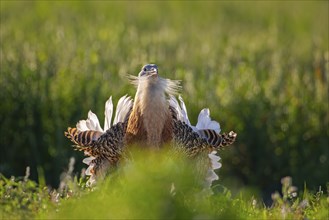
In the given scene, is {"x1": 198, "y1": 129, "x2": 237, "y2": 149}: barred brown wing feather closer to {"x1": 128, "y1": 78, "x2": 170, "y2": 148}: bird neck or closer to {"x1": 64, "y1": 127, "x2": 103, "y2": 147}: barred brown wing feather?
{"x1": 128, "y1": 78, "x2": 170, "y2": 148}: bird neck

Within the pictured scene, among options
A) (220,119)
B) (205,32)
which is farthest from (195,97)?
(205,32)

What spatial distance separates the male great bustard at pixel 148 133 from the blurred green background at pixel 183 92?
1676 millimetres

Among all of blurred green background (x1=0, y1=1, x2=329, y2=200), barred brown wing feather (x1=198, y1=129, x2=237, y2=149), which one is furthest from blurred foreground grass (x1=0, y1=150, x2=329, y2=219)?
blurred green background (x1=0, y1=1, x2=329, y2=200)

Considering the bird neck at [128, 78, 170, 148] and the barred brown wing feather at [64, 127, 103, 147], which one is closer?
the bird neck at [128, 78, 170, 148]

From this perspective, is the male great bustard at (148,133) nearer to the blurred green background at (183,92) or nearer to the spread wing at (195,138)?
the spread wing at (195,138)

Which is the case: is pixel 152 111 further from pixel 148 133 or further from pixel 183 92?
pixel 183 92

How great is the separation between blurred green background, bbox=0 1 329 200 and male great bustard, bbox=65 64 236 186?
1.68m

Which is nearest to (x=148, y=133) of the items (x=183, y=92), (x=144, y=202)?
(x=144, y=202)

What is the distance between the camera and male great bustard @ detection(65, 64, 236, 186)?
19.9 feet

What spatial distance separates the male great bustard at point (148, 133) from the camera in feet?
19.9

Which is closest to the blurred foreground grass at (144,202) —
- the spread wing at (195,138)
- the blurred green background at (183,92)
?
the spread wing at (195,138)

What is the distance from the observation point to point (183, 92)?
9.35 meters

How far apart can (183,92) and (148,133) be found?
10.9 ft

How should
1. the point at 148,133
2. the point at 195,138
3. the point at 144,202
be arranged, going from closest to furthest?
the point at 144,202
the point at 148,133
the point at 195,138
